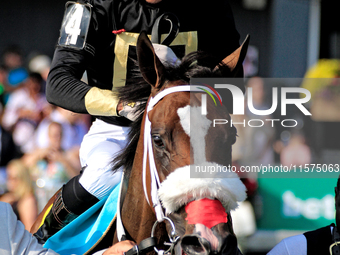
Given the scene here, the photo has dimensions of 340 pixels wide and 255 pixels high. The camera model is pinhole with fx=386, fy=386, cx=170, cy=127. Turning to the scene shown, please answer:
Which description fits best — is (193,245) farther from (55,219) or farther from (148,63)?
(55,219)

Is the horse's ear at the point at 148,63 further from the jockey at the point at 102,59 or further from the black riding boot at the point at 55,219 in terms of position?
the black riding boot at the point at 55,219

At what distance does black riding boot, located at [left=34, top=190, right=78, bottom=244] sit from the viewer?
2305mm

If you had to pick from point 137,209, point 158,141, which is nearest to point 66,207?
point 137,209

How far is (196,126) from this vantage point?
1.65 m

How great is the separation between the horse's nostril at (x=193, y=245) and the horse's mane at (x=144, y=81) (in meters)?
0.64

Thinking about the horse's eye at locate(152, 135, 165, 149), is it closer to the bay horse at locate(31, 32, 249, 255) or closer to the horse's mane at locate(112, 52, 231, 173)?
the bay horse at locate(31, 32, 249, 255)

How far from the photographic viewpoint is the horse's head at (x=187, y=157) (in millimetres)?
1510

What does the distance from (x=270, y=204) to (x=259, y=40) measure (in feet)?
16.3

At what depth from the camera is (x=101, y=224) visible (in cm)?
217

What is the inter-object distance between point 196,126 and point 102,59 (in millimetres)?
1182

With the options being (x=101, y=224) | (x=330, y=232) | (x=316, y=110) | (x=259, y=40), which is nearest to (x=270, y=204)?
(x=316, y=110)

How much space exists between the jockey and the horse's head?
289mm

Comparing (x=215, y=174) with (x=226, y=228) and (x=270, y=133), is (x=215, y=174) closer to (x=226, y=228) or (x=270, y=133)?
(x=226, y=228)

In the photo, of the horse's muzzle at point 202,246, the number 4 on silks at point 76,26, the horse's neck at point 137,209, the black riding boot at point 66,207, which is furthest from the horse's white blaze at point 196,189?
the number 4 on silks at point 76,26
